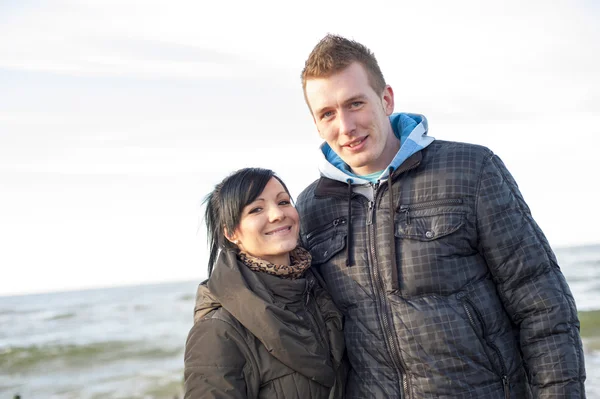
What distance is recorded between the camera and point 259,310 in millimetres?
2688

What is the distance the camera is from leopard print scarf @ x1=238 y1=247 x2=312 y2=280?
287 centimetres

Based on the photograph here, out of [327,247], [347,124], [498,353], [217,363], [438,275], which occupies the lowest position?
[498,353]

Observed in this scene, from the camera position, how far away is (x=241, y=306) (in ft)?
8.91

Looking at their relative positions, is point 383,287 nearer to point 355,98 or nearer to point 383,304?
point 383,304

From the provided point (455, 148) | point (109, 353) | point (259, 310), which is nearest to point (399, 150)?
point (455, 148)

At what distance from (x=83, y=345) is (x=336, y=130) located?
1716 centimetres

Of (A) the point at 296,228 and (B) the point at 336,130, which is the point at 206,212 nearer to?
(A) the point at 296,228

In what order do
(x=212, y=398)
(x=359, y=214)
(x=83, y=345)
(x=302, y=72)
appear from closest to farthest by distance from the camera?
(x=212, y=398)
(x=359, y=214)
(x=302, y=72)
(x=83, y=345)

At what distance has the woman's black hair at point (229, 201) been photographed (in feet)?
9.87

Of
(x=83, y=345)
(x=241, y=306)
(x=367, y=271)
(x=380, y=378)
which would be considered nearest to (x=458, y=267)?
(x=367, y=271)

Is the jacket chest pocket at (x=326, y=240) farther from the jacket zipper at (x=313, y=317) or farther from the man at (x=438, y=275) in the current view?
the jacket zipper at (x=313, y=317)

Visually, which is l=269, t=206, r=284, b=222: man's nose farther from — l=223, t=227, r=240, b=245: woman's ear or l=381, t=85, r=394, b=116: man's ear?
l=381, t=85, r=394, b=116: man's ear

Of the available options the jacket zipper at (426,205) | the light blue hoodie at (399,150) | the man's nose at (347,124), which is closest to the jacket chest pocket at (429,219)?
the jacket zipper at (426,205)

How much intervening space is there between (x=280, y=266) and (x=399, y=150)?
0.81 m
